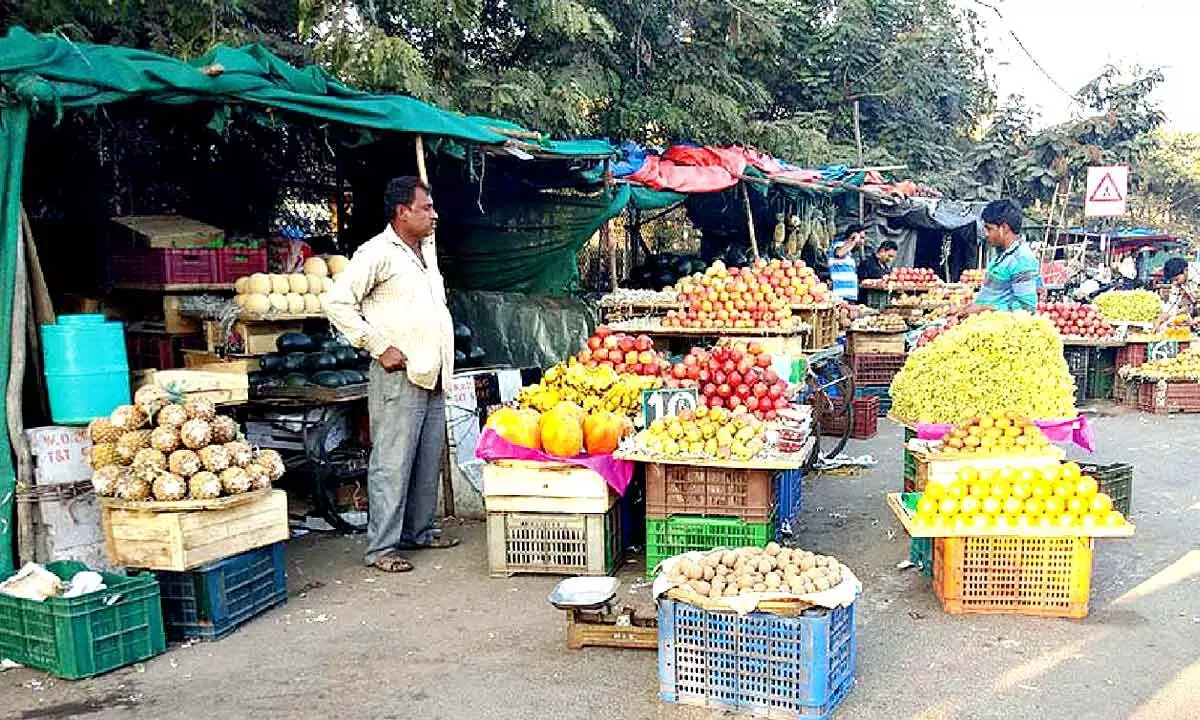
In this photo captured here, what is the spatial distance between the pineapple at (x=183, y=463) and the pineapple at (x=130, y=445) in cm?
20

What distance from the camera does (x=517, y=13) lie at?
1205 cm

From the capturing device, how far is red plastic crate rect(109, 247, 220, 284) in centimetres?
728

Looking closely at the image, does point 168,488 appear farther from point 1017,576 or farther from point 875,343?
point 875,343

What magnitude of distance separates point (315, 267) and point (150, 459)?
3.39 metres

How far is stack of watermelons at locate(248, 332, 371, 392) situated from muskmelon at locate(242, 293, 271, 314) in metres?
0.25

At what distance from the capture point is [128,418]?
16.0 ft

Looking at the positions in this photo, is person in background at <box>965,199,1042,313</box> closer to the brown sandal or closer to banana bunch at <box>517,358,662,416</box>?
banana bunch at <box>517,358,662,416</box>

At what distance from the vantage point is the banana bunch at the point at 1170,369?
441 inches

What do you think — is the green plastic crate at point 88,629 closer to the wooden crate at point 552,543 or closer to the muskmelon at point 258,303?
the wooden crate at point 552,543

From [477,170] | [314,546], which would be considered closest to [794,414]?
[314,546]

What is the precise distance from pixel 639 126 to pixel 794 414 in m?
9.20

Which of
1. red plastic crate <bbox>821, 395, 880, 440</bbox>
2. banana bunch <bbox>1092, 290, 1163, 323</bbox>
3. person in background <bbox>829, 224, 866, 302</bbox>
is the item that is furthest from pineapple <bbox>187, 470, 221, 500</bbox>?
banana bunch <bbox>1092, 290, 1163, 323</bbox>

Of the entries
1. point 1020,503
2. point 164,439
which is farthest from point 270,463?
point 1020,503

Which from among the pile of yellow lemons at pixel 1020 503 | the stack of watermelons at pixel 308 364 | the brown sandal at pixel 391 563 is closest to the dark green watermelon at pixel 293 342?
the stack of watermelons at pixel 308 364
